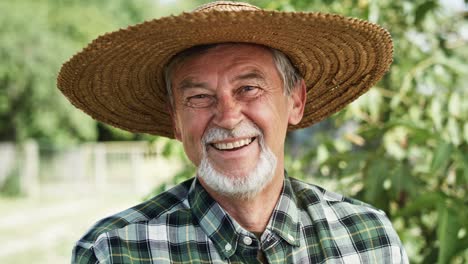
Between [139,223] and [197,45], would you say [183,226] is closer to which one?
[139,223]

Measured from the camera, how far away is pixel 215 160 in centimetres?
191

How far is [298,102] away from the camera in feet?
7.15

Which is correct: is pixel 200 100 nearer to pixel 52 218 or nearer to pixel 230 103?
pixel 230 103

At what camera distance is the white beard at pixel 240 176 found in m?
1.88

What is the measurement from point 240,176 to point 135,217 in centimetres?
33

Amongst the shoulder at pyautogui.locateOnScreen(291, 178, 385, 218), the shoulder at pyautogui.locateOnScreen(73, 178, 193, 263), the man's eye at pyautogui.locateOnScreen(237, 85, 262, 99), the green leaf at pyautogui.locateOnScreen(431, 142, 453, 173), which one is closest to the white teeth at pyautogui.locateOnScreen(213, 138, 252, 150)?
the man's eye at pyautogui.locateOnScreen(237, 85, 262, 99)

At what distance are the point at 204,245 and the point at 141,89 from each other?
0.62m

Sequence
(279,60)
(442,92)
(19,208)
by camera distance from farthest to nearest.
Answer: (19,208) < (442,92) < (279,60)

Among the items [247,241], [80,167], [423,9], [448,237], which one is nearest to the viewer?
[247,241]

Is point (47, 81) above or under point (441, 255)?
above

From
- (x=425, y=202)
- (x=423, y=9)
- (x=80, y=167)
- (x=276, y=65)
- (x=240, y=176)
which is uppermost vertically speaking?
(x=423, y=9)

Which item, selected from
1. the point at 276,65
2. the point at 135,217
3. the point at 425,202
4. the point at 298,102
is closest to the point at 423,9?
the point at 425,202

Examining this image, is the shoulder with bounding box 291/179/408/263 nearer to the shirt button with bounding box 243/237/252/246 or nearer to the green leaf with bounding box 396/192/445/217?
the shirt button with bounding box 243/237/252/246

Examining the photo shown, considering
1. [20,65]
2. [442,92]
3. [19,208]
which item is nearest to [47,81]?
[20,65]
